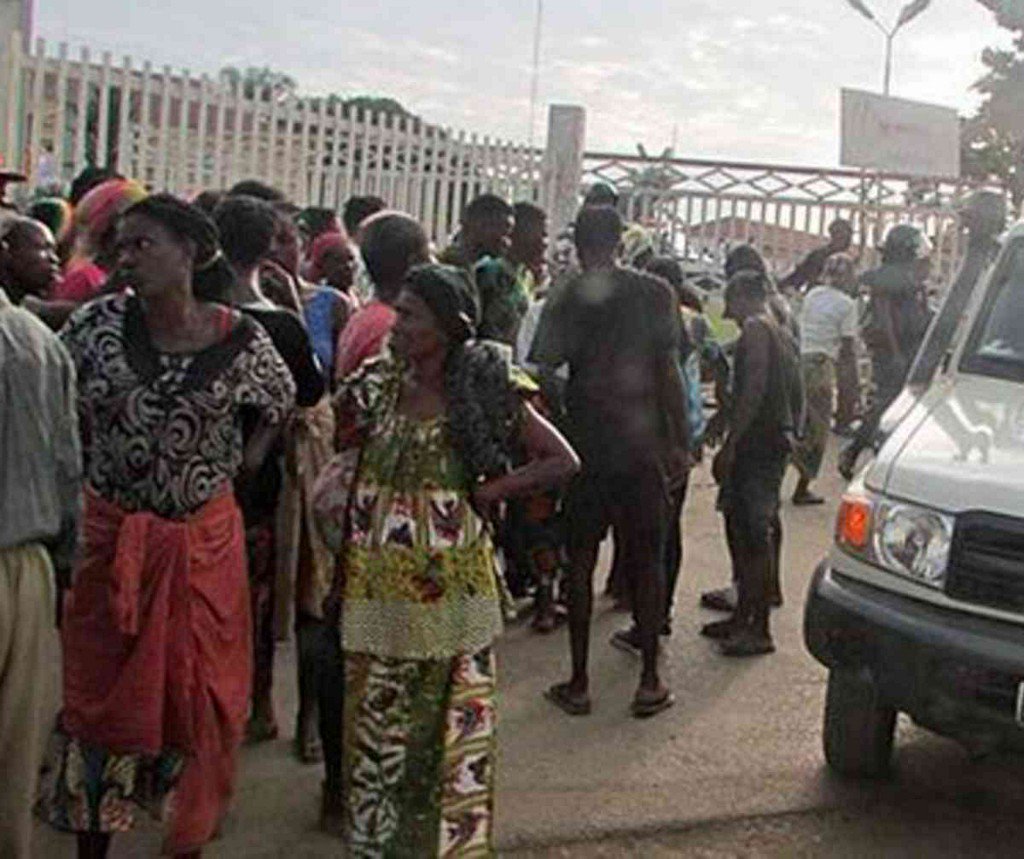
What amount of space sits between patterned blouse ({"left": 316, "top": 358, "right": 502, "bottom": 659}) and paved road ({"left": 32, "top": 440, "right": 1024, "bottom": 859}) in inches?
38.5

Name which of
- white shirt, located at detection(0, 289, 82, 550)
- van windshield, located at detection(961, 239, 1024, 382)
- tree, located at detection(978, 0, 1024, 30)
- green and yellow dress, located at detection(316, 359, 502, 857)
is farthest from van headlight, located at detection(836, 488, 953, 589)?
tree, located at detection(978, 0, 1024, 30)


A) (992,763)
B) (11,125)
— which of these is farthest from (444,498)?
(11,125)

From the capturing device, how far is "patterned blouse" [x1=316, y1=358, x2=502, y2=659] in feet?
11.2

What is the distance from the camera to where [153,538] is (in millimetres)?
3375

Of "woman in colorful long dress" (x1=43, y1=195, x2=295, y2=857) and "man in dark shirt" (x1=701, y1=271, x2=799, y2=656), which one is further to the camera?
"man in dark shirt" (x1=701, y1=271, x2=799, y2=656)

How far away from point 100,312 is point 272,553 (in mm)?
1145

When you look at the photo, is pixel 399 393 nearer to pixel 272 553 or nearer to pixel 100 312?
pixel 100 312

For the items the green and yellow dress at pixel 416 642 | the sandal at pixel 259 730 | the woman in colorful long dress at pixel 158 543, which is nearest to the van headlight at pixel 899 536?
→ the green and yellow dress at pixel 416 642

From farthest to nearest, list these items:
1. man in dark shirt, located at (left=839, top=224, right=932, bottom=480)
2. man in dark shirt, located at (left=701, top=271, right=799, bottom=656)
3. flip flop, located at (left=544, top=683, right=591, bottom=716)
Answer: man in dark shirt, located at (left=839, top=224, right=932, bottom=480), man in dark shirt, located at (left=701, top=271, right=799, bottom=656), flip flop, located at (left=544, top=683, right=591, bottom=716)

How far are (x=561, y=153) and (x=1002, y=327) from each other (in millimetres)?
7925

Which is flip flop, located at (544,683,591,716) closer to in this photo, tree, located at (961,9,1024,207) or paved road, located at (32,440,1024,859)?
paved road, located at (32,440,1024,859)

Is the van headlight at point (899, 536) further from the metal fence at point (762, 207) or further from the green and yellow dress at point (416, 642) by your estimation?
the metal fence at point (762, 207)

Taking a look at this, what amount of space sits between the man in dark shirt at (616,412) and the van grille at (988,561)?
1453 millimetres

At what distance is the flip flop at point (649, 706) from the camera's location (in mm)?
5348
